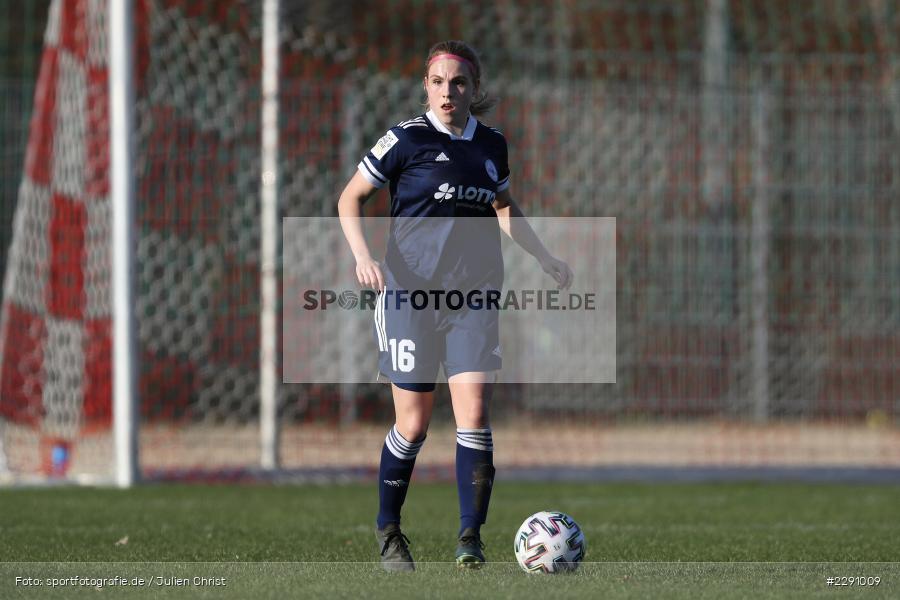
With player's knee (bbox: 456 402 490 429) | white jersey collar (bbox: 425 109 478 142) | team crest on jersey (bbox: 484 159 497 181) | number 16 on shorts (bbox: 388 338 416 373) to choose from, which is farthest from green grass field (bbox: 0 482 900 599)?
white jersey collar (bbox: 425 109 478 142)

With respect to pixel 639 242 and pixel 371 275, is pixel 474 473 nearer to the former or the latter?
pixel 371 275

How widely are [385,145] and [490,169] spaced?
0.38m

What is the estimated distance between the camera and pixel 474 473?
506cm

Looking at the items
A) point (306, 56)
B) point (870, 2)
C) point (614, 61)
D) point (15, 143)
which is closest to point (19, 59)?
point (15, 143)

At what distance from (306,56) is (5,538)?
562 centimetres

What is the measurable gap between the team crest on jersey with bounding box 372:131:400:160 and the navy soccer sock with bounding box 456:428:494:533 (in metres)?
1.01

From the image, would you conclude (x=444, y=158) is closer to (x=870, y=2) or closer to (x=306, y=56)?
(x=306, y=56)

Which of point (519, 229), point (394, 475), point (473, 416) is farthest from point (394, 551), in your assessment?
point (519, 229)

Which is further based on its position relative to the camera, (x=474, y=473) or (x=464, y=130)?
(x=464, y=130)

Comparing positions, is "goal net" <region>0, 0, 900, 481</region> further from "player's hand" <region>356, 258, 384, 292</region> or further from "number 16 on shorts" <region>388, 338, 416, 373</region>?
"player's hand" <region>356, 258, 384, 292</region>

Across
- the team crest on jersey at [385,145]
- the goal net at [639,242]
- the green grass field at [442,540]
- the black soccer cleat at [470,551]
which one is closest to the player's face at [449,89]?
the team crest on jersey at [385,145]

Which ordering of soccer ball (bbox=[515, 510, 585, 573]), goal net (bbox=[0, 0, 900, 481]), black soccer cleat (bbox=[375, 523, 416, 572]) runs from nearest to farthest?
soccer ball (bbox=[515, 510, 585, 573])
black soccer cleat (bbox=[375, 523, 416, 572])
goal net (bbox=[0, 0, 900, 481])

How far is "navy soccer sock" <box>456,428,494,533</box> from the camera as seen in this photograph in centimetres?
503

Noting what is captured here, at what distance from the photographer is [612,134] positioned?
11.3 m
